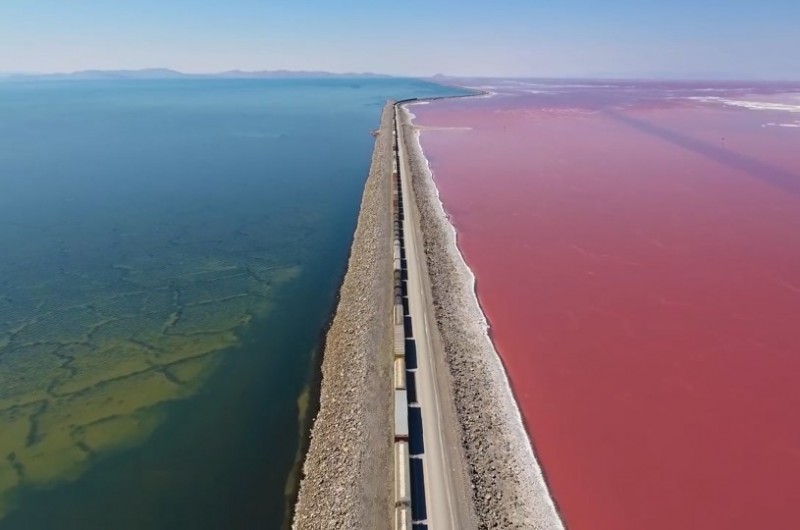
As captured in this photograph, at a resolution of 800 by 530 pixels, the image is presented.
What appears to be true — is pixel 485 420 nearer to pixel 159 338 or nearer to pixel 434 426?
pixel 434 426

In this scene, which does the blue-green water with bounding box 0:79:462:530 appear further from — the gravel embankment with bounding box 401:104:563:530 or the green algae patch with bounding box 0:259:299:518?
the gravel embankment with bounding box 401:104:563:530

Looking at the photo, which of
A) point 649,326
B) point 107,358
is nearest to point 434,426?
point 649,326

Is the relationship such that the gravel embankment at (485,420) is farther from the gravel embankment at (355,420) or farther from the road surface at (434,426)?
the gravel embankment at (355,420)

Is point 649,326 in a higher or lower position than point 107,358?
higher

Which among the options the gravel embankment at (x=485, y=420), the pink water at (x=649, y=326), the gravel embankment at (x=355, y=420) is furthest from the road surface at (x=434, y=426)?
the pink water at (x=649, y=326)

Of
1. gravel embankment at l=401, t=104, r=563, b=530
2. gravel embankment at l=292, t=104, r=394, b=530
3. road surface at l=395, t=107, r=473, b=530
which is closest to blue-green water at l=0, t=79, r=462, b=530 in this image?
gravel embankment at l=292, t=104, r=394, b=530

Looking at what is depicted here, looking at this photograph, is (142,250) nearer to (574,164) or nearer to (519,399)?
(519,399)

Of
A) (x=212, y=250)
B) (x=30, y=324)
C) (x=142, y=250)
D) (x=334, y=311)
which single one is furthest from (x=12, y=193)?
(x=334, y=311)
